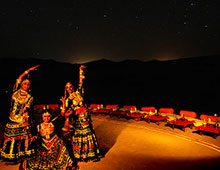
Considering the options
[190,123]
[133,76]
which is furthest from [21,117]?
[133,76]

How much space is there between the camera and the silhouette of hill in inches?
997

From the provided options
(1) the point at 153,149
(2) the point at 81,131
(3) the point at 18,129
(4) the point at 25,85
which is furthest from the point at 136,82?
(3) the point at 18,129

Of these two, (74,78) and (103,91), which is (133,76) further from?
(74,78)

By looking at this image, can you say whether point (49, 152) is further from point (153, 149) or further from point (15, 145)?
point (153, 149)

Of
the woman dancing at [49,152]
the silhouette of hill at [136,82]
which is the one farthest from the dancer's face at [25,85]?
the silhouette of hill at [136,82]

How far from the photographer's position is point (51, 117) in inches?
214

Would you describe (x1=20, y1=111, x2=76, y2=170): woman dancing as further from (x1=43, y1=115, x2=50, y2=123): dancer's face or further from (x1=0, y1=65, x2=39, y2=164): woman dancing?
(x1=0, y1=65, x2=39, y2=164): woman dancing

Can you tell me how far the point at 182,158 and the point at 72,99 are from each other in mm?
5180

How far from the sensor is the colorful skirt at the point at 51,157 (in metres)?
5.44

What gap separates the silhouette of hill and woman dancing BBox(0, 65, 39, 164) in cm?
1800

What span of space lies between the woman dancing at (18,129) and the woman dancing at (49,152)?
832 mm

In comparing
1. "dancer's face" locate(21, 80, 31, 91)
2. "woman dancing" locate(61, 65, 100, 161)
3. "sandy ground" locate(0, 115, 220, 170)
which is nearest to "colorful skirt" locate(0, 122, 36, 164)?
"sandy ground" locate(0, 115, 220, 170)

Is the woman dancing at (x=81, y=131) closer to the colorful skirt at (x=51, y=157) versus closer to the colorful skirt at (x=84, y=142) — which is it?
the colorful skirt at (x=84, y=142)

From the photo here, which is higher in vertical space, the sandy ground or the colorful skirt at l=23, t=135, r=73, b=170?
the colorful skirt at l=23, t=135, r=73, b=170
